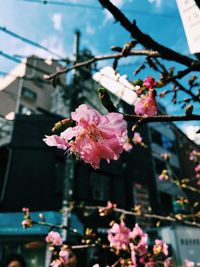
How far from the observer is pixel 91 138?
1.12m

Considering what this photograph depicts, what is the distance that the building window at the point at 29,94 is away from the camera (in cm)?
1705

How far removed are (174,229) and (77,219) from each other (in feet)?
17.1

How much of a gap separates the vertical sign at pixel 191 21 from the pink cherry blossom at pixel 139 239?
287cm

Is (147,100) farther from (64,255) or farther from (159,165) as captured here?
(159,165)

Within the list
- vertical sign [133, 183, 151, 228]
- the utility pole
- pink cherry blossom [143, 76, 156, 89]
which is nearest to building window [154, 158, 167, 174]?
vertical sign [133, 183, 151, 228]

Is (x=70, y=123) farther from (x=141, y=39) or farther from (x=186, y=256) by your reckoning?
(x=186, y=256)

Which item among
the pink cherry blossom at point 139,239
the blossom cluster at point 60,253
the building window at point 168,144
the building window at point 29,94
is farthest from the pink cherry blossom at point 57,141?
the building window at point 168,144

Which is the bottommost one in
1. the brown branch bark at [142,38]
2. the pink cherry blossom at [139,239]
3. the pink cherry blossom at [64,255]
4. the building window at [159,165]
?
the pink cherry blossom at [64,255]

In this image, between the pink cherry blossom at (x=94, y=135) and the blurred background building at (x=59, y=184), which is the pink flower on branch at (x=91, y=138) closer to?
the pink cherry blossom at (x=94, y=135)

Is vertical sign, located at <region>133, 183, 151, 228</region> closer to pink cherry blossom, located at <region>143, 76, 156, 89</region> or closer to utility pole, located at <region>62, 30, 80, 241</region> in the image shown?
utility pole, located at <region>62, 30, 80, 241</region>

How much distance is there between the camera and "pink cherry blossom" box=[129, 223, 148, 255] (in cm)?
352

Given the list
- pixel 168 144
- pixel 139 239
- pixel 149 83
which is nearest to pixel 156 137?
pixel 168 144

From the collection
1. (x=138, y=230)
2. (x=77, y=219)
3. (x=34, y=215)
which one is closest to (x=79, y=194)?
(x=77, y=219)

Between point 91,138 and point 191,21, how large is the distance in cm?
62
